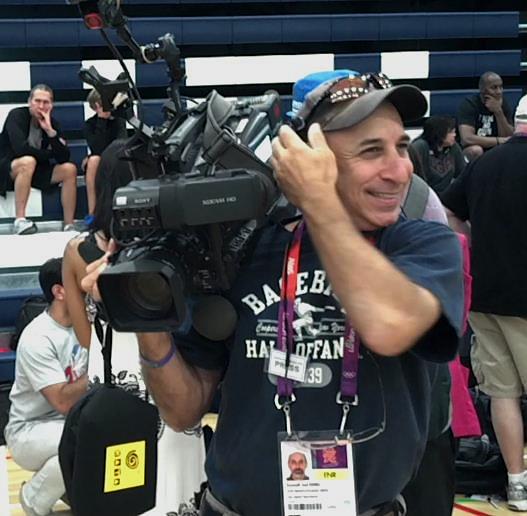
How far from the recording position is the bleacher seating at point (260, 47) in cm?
821

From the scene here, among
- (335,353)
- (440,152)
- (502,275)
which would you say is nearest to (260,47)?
(440,152)

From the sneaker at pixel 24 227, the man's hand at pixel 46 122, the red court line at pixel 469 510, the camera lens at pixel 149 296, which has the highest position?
the man's hand at pixel 46 122

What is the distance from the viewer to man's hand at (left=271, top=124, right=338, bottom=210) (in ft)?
4.73

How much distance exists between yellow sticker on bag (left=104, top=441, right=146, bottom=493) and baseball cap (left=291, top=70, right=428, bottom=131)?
607mm

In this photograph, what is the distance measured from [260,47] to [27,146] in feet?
8.13

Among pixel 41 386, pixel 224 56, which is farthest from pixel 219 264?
pixel 224 56

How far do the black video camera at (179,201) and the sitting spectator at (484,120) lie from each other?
20.4 ft

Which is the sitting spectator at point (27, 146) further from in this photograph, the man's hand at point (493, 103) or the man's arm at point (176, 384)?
the man's arm at point (176, 384)

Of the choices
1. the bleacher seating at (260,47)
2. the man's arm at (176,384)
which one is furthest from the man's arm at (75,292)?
the bleacher seating at (260,47)

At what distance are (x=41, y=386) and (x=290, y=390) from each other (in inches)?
97.0

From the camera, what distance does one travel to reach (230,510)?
172 centimetres

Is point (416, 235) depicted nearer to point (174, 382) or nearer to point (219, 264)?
point (219, 264)

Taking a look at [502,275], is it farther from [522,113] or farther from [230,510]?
[230,510]

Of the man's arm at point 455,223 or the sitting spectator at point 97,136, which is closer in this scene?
the man's arm at point 455,223
